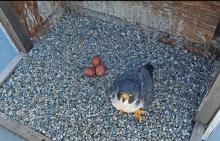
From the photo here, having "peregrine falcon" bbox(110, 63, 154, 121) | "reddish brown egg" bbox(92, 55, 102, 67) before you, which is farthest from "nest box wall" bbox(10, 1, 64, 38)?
"peregrine falcon" bbox(110, 63, 154, 121)

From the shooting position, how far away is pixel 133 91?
196 centimetres

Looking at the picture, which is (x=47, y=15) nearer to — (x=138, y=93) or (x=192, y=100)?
(x=138, y=93)

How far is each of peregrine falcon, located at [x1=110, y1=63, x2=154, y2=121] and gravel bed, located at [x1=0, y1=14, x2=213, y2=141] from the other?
0.56ft

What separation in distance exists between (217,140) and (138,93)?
644 millimetres

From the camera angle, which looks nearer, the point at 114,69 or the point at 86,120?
the point at 86,120

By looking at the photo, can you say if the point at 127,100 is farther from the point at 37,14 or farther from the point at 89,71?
the point at 37,14

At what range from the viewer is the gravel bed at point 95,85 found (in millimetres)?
2197

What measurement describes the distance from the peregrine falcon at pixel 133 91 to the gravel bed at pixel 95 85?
17cm

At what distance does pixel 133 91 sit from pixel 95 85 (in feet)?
1.57

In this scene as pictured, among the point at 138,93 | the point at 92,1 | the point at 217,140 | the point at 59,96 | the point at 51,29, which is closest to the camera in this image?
the point at 138,93

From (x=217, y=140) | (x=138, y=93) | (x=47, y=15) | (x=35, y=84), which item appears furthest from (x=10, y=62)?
(x=217, y=140)

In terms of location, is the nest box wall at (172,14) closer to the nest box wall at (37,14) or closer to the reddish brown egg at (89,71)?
the nest box wall at (37,14)

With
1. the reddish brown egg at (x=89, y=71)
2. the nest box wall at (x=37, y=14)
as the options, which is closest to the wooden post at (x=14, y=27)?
the nest box wall at (x=37, y=14)

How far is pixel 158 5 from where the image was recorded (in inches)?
89.0
